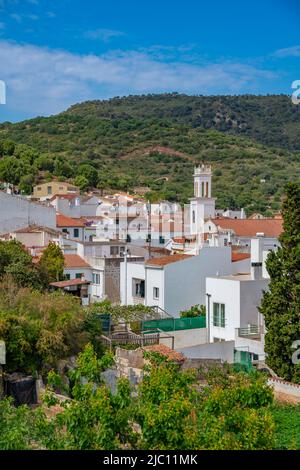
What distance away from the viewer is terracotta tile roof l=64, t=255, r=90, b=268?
3052 centimetres

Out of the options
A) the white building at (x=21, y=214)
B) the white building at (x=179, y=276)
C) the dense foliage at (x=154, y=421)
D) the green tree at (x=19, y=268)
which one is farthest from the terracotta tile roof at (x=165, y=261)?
the dense foliage at (x=154, y=421)

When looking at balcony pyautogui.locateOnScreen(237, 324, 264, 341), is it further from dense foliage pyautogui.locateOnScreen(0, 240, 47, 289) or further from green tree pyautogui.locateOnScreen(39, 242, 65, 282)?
green tree pyautogui.locateOnScreen(39, 242, 65, 282)

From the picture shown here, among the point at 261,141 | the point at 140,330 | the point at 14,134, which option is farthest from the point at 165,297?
the point at 261,141

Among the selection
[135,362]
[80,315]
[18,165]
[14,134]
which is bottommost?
[135,362]

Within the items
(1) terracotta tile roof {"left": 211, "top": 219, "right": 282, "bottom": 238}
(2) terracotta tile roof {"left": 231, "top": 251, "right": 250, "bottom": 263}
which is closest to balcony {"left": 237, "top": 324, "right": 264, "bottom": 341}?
(2) terracotta tile roof {"left": 231, "top": 251, "right": 250, "bottom": 263}

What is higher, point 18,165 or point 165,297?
point 18,165

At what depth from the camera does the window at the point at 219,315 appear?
2269 cm

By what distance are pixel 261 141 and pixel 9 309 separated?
97275mm

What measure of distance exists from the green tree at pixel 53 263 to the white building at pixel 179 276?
3.61 metres

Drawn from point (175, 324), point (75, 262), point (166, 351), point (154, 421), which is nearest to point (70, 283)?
point (75, 262)

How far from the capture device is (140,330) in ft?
72.0

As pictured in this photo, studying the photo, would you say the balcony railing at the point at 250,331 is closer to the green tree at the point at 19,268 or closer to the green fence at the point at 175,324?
the green fence at the point at 175,324

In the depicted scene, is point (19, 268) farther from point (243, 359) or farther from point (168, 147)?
point (168, 147)

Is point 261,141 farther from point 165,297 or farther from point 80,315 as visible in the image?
point 80,315
